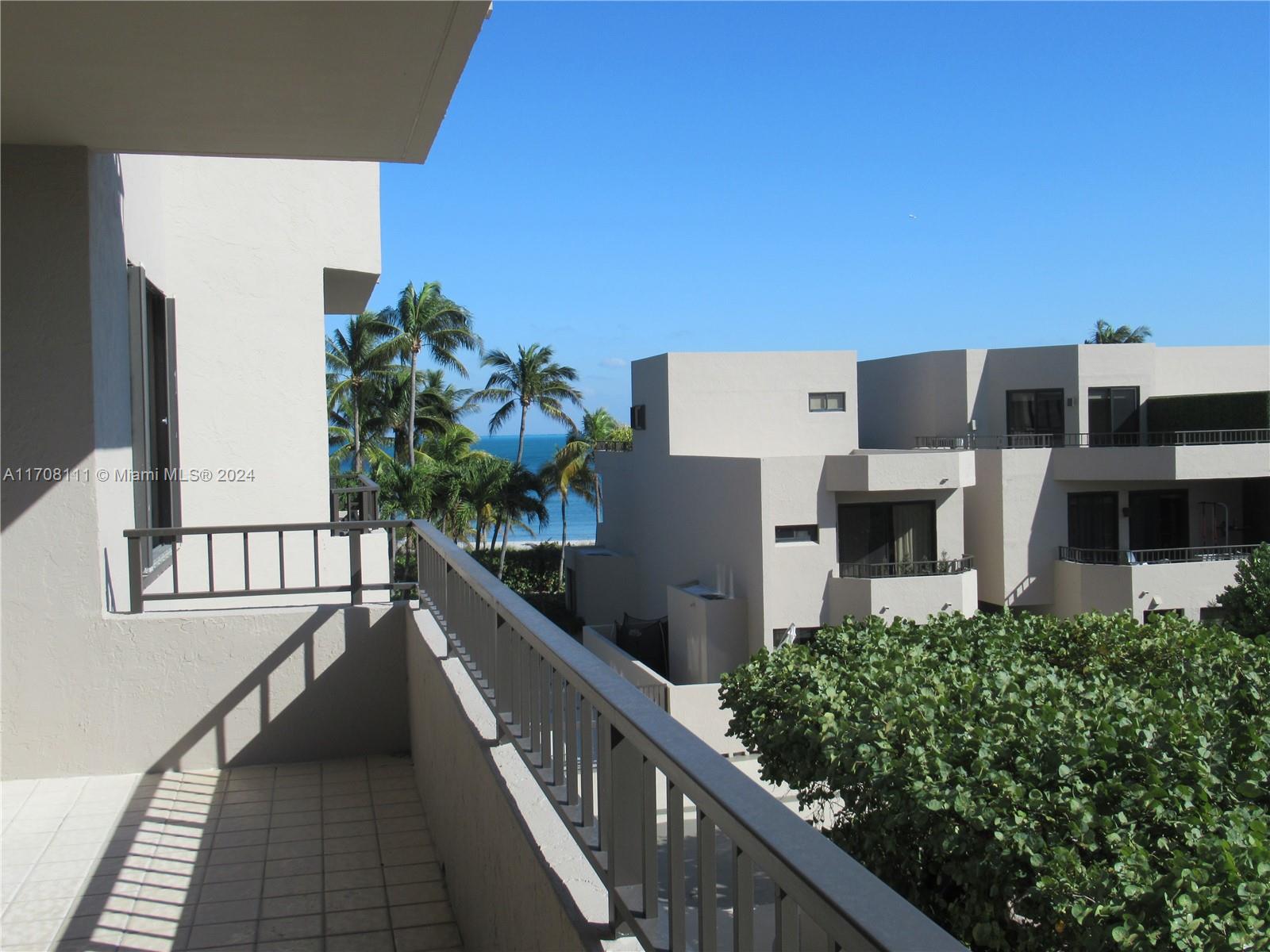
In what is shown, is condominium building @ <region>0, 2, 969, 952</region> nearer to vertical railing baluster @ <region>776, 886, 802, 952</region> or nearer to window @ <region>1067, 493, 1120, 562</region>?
vertical railing baluster @ <region>776, 886, 802, 952</region>

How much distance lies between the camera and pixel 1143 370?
25578 mm

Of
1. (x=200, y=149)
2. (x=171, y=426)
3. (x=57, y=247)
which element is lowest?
(x=171, y=426)

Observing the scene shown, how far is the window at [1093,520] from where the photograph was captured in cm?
2395

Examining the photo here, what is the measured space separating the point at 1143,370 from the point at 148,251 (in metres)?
24.6

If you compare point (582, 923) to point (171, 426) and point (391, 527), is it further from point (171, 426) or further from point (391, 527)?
point (171, 426)

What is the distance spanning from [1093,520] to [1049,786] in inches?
804

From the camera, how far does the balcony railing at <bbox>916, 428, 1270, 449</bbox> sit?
931 inches

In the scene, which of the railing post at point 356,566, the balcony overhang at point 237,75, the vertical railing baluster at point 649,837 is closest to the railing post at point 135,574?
the railing post at point 356,566

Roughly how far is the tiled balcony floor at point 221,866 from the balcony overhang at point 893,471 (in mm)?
16094

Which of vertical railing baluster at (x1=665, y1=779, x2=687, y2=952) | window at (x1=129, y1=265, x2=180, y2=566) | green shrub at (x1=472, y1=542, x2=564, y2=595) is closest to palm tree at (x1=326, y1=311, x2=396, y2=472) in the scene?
green shrub at (x1=472, y1=542, x2=564, y2=595)

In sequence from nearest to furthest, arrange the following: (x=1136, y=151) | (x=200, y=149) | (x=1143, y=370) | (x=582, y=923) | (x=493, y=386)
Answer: (x=582, y=923), (x=200, y=149), (x=1143, y=370), (x=1136, y=151), (x=493, y=386)

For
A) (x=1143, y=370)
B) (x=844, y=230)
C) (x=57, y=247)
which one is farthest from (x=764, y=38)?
(x=844, y=230)

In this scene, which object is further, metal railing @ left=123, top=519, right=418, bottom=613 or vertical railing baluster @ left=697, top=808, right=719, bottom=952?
metal railing @ left=123, top=519, right=418, bottom=613

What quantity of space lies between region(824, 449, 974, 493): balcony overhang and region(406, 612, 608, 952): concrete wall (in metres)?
16.5
